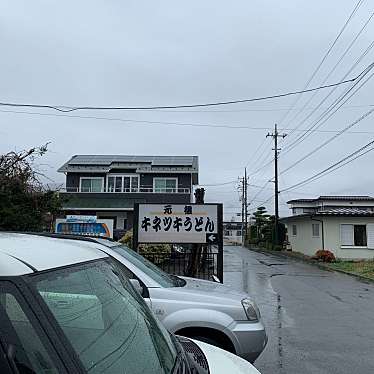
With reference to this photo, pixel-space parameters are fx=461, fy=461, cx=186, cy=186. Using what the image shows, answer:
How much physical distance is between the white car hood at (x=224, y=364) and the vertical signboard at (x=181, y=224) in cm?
864

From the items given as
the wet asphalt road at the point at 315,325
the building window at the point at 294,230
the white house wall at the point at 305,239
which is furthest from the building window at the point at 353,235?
the wet asphalt road at the point at 315,325

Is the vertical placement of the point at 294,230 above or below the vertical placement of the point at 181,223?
above

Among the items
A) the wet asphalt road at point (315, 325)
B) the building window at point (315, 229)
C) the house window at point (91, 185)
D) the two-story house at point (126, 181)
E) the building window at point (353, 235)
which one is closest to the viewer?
the wet asphalt road at point (315, 325)

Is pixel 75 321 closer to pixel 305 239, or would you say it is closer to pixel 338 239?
pixel 338 239

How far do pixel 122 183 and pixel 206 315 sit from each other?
3356 cm

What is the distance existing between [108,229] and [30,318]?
44.6ft

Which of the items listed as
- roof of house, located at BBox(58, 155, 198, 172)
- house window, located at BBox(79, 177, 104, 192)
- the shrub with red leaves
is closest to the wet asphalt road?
the shrub with red leaves

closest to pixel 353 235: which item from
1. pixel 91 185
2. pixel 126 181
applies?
pixel 126 181

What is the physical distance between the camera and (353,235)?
1228 inches

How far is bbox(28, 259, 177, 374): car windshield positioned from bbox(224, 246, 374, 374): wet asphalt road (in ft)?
14.2

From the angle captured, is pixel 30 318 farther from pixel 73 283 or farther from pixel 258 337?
pixel 258 337

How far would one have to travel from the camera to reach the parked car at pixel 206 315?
4.89 meters

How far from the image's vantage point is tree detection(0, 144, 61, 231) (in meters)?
10.4

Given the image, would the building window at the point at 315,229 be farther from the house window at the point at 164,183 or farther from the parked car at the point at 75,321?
the parked car at the point at 75,321
